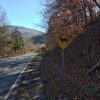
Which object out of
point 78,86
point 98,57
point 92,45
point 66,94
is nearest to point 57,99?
point 66,94

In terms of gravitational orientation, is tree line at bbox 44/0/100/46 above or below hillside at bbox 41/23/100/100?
above

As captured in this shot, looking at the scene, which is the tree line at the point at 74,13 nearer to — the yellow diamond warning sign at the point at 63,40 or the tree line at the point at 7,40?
the yellow diamond warning sign at the point at 63,40

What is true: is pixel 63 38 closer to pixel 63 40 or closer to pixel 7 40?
pixel 63 40

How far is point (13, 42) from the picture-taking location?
308 ft

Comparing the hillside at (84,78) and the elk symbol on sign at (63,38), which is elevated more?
the elk symbol on sign at (63,38)

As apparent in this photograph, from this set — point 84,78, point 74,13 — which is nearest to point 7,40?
point 74,13

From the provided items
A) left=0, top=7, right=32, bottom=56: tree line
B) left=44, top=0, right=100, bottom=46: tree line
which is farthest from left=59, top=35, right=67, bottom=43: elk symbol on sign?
left=0, top=7, right=32, bottom=56: tree line

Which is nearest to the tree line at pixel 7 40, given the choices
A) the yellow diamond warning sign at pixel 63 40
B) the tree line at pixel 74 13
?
the tree line at pixel 74 13

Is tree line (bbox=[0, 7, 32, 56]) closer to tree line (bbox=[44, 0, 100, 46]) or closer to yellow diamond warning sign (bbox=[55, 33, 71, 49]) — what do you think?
tree line (bbox=[44, 0, 100, 46])

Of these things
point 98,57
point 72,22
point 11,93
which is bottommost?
point 11,93

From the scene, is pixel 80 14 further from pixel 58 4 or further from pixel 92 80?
pixel 92 80

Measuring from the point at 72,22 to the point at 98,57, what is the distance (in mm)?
15864

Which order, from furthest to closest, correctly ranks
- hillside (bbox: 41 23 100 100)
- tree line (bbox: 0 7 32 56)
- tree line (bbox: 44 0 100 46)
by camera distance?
tree line (bbox: 0 7 32 56) → tree line (bbox: 44 0 100 46) → hillside (bbox: 41 23 100 100)

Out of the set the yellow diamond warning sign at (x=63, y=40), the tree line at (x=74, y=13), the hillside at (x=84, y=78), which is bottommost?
the hillside at (x=84, y=78)
